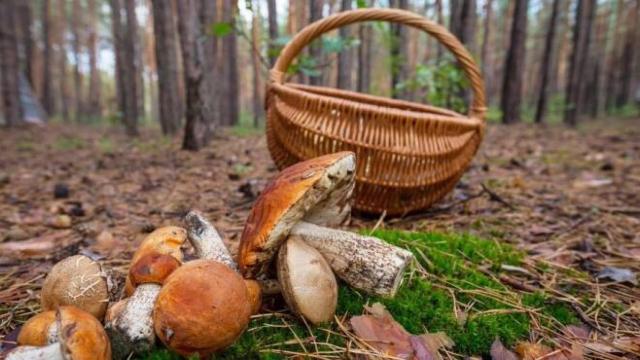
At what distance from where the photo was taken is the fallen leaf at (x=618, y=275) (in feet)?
6.02

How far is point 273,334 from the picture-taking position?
4.19 feet

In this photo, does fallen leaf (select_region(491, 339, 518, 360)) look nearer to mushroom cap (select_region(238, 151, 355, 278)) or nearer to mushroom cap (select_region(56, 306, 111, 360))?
mushroom cap (select_region(238, 151, 355, 278))

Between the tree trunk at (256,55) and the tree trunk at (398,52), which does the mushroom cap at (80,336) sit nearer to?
the tree trunk at (256,55)

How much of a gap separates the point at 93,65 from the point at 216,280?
25.7 meters

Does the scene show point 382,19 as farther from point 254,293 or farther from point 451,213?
point 254,293

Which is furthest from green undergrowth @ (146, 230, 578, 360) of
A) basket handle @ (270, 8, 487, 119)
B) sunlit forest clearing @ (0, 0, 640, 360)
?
basket handle @ (270, 8, 487, 119)

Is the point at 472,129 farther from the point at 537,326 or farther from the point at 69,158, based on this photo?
the point at 69,158

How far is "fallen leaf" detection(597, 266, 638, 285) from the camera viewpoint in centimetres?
183

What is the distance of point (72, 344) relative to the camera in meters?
1.00

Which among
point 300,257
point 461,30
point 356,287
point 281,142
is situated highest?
point 461,30

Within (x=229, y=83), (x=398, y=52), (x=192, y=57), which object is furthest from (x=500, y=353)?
(x=229, y=83)

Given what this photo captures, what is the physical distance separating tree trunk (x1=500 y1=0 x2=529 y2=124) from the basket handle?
7111 millimetres

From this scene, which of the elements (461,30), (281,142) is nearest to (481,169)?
(281,142)

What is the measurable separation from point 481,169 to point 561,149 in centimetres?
219
